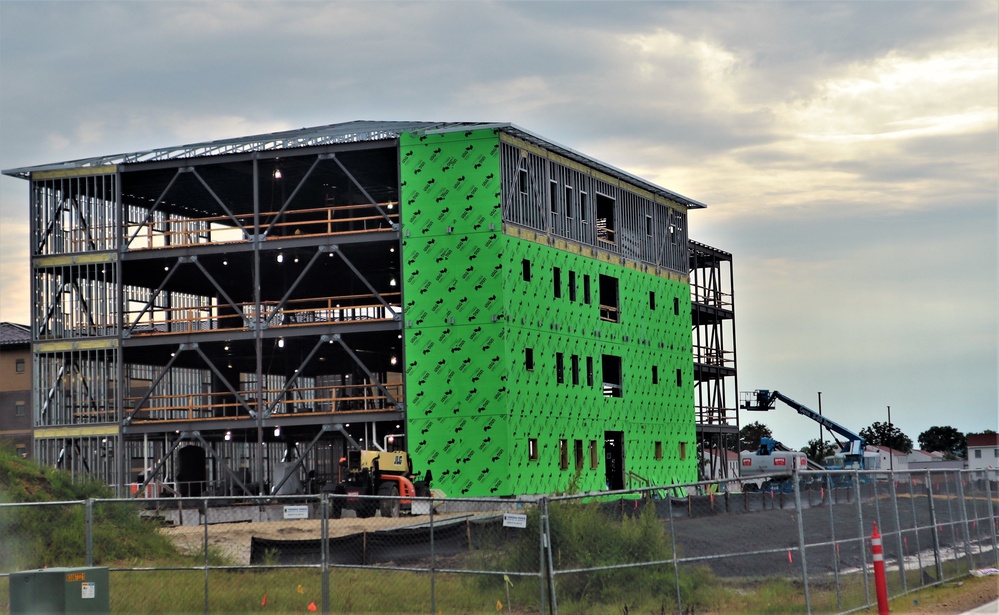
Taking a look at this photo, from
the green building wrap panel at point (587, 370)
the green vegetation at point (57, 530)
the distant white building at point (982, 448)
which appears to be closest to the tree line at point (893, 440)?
the distant white building at point (982, 448)

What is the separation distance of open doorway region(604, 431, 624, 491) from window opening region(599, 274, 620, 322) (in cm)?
483

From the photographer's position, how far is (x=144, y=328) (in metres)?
51.8

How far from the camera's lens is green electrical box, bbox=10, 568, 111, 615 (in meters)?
17.1

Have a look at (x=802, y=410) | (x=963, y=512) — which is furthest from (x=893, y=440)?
(x=963, y=512)

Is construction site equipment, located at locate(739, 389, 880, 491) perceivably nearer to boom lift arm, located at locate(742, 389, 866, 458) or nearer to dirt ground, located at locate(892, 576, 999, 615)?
boom lift arm, located at locate(742, 389, 866, 458)

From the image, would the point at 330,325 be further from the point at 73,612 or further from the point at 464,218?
the point at 73,612

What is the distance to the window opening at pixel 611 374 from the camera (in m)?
54.8

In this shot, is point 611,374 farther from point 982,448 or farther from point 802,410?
point 982,448

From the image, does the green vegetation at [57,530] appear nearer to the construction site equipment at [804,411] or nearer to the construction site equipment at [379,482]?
the construction site equipment at [379,482]

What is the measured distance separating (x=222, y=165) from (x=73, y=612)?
110ft

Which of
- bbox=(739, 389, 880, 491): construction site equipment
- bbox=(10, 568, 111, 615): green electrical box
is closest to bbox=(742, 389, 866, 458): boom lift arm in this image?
bbox=(739, 389, 880, 491): construction site equipment

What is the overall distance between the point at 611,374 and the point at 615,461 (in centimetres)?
448

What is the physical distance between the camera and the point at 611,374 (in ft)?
188

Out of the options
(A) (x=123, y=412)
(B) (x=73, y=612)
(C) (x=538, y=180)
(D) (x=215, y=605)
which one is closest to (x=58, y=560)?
(D) (x=215, y=605)
